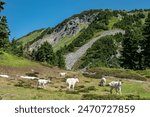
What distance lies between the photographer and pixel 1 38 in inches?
3278

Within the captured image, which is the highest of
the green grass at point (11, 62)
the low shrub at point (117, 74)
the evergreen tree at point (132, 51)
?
the evergreen tree at point (132, 51)

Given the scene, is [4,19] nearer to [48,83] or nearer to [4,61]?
[4,61]

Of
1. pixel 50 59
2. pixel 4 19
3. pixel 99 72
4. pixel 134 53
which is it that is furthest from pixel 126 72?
pixel 50 59

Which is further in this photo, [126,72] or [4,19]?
[4,19]

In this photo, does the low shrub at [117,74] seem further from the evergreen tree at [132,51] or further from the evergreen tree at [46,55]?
the evergreen tree at [46,55]

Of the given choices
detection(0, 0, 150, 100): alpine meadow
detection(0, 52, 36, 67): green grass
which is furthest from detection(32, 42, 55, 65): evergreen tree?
detection(0, 52, 36, 67): green grass

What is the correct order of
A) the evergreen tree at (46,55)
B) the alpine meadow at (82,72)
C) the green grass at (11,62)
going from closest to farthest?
the alpine meadow at (82,72) < the green grass at (11,62) < the evergreen tree at (46,55)

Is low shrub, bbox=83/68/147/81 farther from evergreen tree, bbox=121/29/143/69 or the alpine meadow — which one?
evergreen tree, bbox=121/29/143/69

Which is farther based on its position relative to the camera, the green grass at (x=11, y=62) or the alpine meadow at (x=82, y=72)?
the green grass at (x=11, y=62)

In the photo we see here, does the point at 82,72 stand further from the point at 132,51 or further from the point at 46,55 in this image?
the point at 46,55

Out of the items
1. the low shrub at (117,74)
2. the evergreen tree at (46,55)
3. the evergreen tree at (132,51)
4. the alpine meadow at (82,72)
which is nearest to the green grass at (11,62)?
the alpine meadow at (82,72)

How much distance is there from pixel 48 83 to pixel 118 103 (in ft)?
116

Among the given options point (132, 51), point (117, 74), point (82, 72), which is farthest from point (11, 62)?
point (132, 51)

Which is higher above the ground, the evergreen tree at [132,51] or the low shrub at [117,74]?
the evergreen tree at [132,51]
